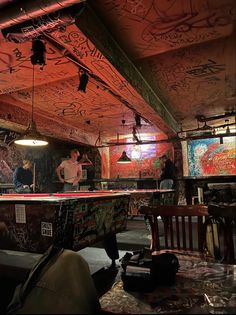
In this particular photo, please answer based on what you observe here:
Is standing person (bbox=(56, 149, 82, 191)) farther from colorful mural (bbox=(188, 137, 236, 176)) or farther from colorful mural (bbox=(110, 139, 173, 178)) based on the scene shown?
colorful mural (bbox=(188, 137, 236, 176))

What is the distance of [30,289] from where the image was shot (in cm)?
98

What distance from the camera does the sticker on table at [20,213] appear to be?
2270 millimetres

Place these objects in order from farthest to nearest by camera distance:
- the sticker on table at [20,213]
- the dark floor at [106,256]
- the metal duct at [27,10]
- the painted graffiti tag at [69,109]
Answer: the painted graffiti tag at [69,109] < the dark floor at [106,256] < the sticker on table at [20,213] < the metal duct at [27,10]

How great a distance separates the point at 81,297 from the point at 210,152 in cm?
862

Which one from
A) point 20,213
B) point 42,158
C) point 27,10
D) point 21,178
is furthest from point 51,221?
point 42,158

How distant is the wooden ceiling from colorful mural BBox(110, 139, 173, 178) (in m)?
2.78

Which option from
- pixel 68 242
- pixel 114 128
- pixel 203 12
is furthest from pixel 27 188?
pixel 203 12

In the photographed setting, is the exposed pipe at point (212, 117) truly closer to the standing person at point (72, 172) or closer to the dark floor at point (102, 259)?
the dark floor at point (102, 259)

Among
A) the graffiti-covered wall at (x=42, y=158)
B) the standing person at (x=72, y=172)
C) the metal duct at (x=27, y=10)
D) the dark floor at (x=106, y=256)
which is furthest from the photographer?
the graffiti-covered wall at (x=42, y=158)

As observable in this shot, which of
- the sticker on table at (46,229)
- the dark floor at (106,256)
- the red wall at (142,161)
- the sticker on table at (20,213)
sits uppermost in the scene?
the red wall at (142,161)

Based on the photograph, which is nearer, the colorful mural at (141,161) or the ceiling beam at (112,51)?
the ceiling beam at (112,51)

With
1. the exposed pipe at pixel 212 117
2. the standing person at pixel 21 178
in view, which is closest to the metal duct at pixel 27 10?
the standing person at pixel 21 178

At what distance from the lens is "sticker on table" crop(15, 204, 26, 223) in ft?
7.45

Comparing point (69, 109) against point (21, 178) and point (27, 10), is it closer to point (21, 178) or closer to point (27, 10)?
point (21, 178)
